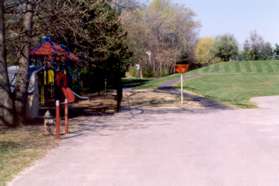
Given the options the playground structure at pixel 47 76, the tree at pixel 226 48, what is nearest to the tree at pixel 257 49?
the tree at pixel 226 48

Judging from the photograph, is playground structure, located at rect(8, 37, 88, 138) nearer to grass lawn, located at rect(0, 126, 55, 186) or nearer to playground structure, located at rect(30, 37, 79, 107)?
playground structure, located at rect(30, 37, 79, 107)

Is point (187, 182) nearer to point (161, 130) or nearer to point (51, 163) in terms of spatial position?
point (51, 163)

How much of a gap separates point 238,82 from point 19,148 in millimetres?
38559

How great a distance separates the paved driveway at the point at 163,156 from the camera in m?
7.90

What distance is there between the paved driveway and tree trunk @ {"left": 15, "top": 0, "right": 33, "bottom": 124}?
206 cm

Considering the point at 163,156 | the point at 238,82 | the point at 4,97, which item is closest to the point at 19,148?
the point at 163,156

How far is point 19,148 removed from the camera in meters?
11.2

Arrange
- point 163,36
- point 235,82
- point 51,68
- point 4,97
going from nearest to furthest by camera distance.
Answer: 1. point 4,97
2. point 51,68
3. point 235,82
4. point 163,36

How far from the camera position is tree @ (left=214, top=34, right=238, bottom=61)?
281 feet

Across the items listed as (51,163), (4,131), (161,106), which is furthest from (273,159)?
(161,106)

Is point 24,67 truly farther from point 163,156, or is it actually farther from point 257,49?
point 257,49

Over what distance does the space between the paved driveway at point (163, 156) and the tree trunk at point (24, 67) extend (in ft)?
6.75

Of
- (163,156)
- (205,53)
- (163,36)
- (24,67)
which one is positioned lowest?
(163,156)

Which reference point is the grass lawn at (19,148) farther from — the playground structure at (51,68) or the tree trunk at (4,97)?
the playground structure at (51,68)
